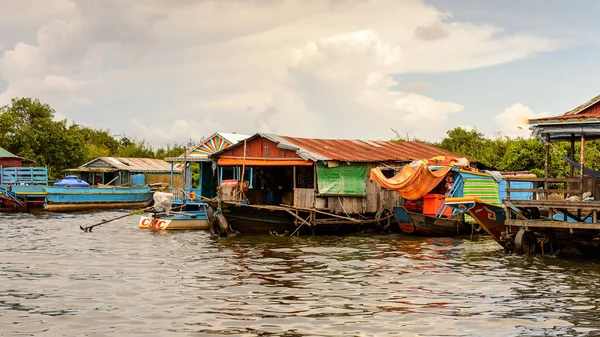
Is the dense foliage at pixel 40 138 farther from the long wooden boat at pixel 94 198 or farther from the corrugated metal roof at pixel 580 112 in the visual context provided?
the corrugated metal roof at pixel 580 112

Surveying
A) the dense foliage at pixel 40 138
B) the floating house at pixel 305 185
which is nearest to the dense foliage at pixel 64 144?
the dense foliage at pixel 40 138

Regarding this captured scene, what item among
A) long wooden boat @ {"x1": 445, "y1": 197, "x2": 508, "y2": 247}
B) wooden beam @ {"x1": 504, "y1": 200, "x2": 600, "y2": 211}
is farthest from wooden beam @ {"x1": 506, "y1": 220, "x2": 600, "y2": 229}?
long wooden boat @ {"x1": 445, "y1": 197, "x2": 508, "y2": 247}

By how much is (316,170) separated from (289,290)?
1056cm

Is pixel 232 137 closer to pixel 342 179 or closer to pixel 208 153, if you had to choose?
pixel 208 153

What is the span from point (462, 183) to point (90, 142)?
4579 centimetres

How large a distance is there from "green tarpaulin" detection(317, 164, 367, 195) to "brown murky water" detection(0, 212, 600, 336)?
3.02 metres

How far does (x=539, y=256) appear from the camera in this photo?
16.9 metres

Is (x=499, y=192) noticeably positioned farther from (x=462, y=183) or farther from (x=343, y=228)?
(x=343, y=228)

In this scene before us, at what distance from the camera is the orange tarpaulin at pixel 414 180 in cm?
2184

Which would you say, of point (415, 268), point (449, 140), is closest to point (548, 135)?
point (415, 268)

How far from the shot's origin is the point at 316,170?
22.7 metres

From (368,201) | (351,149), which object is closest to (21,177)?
(351,149)

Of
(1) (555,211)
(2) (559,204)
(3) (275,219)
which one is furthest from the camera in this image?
(3) (275,219)

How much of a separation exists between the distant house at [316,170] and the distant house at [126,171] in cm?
1709
